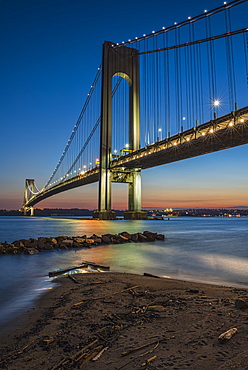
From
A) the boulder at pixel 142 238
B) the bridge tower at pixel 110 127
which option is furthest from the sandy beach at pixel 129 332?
the bridge tower at pixel 110 127

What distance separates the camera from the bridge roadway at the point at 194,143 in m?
26.3

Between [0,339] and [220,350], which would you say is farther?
[0,339]

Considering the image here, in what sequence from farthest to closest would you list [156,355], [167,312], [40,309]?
[40,309]
[167,312]
[156,355]

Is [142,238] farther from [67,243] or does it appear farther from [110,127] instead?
[110,127]

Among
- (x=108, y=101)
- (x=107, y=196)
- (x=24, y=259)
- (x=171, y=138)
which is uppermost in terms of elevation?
(x=108, y=101)

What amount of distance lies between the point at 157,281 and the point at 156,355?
3.06 m

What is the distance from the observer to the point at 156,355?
217 cm

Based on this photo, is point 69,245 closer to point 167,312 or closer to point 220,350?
point 167,312

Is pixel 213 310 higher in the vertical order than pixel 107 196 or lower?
lower

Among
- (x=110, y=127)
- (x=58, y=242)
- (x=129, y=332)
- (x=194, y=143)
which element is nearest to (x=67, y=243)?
(x=58, y=242)

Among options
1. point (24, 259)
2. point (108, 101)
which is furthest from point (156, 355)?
point (108, 101)

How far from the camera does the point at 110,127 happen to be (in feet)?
153

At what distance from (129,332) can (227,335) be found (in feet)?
2.90

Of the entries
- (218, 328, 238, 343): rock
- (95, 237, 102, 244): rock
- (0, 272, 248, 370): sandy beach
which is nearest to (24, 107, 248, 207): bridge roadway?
(95, 237, 102, 244): rock
